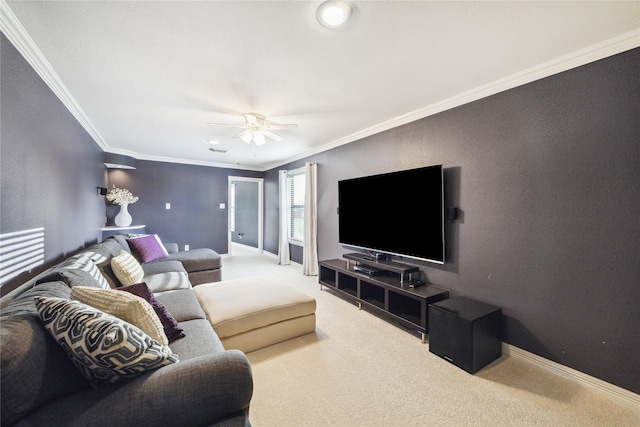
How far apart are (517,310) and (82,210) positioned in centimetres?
481

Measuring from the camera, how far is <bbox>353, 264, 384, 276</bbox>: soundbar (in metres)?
3.14

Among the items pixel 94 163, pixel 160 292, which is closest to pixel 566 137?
pixel 160 292

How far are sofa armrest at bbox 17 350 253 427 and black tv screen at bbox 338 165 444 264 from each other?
2.19 m

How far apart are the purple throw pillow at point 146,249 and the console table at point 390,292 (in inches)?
96.0

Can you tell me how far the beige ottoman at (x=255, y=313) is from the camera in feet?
6.94

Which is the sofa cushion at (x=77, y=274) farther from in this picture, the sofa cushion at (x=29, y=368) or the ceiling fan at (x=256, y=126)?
the ceiling fan at (x=256, y=126)

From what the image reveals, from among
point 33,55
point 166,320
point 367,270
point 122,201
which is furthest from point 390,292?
point 122,201

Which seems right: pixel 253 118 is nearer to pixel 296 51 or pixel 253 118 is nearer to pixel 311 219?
pixel 296 51

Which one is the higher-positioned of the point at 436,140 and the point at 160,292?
the point at 436,140

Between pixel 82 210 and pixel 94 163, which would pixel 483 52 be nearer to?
pixel 82 210

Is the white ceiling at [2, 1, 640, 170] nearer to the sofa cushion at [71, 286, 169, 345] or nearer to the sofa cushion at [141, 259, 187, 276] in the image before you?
the sofa cushion at [71, 286, 169, 345]

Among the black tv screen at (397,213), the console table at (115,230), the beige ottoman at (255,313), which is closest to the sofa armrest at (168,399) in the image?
the beige ottoman at (255,313)

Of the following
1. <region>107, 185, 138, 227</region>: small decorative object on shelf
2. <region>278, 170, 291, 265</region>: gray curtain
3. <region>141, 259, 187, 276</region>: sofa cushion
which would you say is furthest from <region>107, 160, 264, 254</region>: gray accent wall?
<region>141, 259, 187, 276</region>: sofa cushion

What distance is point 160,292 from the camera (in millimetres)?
2504
